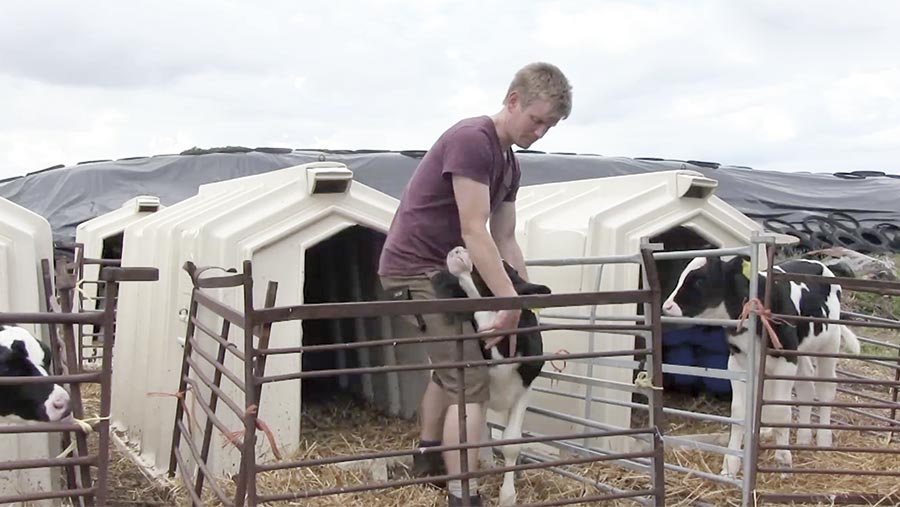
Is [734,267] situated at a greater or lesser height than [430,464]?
greater

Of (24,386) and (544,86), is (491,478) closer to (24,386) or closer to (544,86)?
(544,86)

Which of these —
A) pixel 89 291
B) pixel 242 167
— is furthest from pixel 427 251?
pixel 242 167

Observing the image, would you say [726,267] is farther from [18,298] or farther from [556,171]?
[556,171]

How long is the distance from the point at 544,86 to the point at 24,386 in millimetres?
2159


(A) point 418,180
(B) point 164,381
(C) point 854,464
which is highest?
(A) point 418,180

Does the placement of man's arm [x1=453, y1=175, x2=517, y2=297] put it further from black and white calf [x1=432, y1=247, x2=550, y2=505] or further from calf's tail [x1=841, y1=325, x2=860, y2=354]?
calf's tail [x1=841, y1=325, x2=860, y2=354]

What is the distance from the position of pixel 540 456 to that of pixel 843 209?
37.4 feet

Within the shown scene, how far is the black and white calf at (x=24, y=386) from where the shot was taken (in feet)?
10.5

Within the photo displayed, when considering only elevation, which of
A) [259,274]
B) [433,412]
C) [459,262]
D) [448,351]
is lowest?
[433,412]

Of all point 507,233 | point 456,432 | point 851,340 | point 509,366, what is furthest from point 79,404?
point 851,340

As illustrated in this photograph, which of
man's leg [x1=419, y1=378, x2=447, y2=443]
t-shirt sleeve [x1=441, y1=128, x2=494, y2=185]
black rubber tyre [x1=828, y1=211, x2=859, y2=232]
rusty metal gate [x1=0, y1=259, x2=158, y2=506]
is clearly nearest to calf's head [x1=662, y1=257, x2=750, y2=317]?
man's leg [x1=419, y1=378, x2=447, y2=443]

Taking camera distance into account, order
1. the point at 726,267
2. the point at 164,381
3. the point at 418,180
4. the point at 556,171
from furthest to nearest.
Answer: the point at 556,171 → the point at 164,381 → the point at 726,267 → the point at 418,180

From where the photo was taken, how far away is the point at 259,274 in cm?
445

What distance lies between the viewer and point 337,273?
6.43 meters
